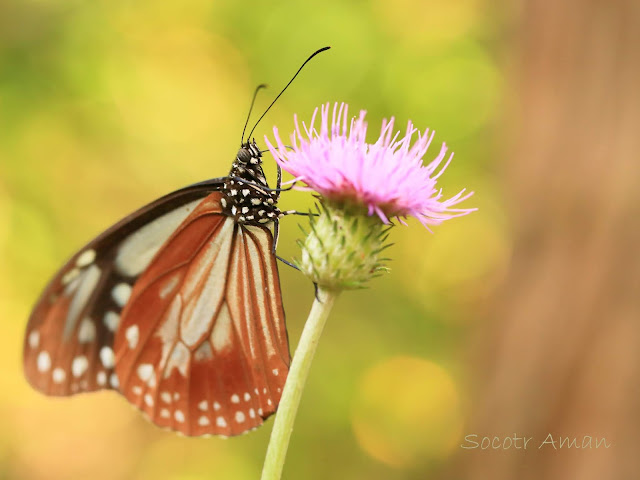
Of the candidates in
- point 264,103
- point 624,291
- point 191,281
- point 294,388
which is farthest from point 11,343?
point 624,291

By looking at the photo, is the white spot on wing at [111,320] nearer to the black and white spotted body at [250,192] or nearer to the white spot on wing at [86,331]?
the white spot on wing at [86,331]

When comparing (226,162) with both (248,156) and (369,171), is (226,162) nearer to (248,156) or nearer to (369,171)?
(248,156)

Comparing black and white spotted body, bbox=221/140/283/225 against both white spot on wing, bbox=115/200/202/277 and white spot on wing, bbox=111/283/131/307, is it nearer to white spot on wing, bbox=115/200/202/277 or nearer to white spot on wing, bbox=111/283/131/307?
white spot on wing, bbox=115/200/202/277

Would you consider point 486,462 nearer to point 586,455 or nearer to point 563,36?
point 586,455

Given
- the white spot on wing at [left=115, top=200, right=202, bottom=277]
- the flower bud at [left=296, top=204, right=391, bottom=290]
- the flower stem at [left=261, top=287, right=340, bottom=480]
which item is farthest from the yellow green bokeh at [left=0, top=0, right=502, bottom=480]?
the flower stem at [left=261, top=287, right=340, bottom=480]

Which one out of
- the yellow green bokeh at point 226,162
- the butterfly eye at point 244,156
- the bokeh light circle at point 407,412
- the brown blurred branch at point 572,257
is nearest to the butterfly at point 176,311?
the butterfly eye at point 244,156

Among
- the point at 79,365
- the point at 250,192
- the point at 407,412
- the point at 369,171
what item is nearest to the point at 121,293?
the point at 79,365

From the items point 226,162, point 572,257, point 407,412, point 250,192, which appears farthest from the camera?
point 407,412
